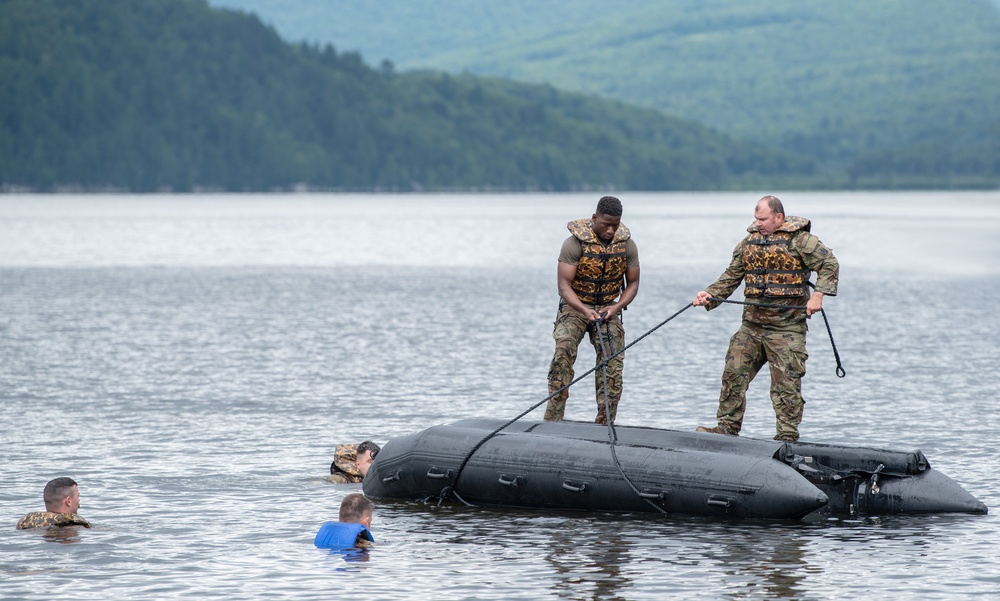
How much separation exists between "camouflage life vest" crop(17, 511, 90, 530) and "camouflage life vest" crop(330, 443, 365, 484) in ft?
9.84

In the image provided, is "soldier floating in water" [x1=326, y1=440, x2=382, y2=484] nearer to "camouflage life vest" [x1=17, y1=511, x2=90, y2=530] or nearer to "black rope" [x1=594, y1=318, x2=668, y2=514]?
"black rope" [x1=594, y1=318, x2=668, y2=514]

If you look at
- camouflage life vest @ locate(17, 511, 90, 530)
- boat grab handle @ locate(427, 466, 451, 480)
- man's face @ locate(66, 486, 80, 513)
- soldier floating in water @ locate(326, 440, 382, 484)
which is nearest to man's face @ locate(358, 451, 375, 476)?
soldier floating in water @ locate(326, 440, 382, 484)

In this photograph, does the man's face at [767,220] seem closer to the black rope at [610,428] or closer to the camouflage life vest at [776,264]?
the camouflage life vest at [776,264]

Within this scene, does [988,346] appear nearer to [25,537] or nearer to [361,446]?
[361,446]

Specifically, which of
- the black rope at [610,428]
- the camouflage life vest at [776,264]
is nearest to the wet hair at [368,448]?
the black rope at [610,428]

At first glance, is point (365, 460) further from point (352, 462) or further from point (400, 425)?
point (400, 425)

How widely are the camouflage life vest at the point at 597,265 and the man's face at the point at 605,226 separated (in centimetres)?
5

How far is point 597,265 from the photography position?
1438cm

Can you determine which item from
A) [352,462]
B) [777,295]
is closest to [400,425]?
[352,462]

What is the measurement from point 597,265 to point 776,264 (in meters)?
1.70

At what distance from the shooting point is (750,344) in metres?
14.1

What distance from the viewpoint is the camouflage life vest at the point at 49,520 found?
12617 millimetres

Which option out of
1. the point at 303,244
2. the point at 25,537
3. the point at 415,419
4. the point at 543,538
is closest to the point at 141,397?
the point at 415,419

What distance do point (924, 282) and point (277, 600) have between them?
45.1 m
